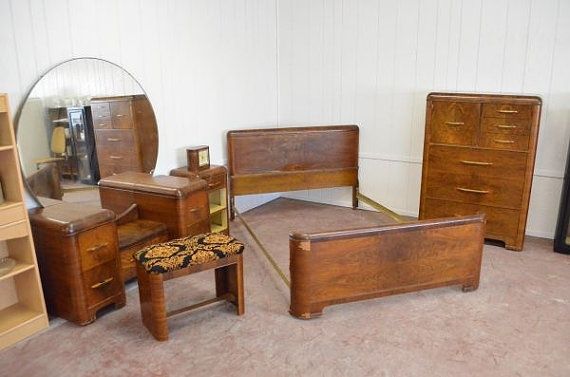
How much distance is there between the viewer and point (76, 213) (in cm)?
278

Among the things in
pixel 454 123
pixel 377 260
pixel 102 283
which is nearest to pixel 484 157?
pixel 454 123

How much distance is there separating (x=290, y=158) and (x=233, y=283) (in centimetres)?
202

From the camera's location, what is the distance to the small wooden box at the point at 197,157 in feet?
12.8

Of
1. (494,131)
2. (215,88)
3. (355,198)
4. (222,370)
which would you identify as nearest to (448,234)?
(494,131)

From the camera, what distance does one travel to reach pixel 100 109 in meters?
3.34

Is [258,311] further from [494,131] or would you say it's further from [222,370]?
[494,131]

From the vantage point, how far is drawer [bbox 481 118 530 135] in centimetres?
364

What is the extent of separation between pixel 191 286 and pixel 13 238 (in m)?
1.17

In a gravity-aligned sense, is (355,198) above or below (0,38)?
below

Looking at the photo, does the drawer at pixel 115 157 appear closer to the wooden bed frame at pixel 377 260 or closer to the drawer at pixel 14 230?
the drawer at pixel 14 230

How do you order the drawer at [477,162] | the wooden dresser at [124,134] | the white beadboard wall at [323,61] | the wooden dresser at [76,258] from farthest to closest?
the drawer at [477,162] < the wooden dresser at [124,134] < the white beadboard wall at [323,61] < the wooden dresser at [76,258]

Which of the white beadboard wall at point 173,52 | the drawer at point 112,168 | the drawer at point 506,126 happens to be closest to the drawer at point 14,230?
the white beadboard wall at point 173,52

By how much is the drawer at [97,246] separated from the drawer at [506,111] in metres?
2.94

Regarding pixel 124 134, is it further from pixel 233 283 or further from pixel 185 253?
pixel 233 283
